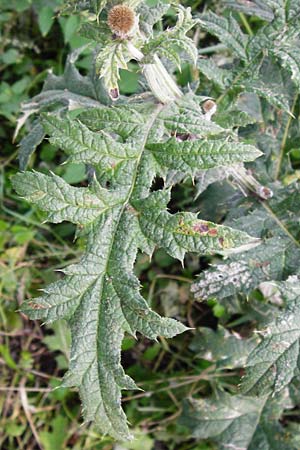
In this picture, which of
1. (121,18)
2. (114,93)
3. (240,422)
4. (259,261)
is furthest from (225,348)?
(121,18)

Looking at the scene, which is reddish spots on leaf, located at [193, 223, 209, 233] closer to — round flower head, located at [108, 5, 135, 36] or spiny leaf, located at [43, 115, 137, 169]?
spiny leaf, located at [43, 115, 137, 169]

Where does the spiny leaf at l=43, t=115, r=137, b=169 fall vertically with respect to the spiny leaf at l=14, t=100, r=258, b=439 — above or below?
above

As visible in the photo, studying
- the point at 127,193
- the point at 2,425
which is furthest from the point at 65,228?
the point at 127,193

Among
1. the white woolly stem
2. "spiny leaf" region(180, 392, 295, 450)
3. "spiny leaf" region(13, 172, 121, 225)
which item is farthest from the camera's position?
"spiny leaf" region(180, 392, 295, 450)

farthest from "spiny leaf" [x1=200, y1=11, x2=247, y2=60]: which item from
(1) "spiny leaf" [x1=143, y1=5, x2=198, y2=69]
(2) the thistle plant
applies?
(1) "spiny leaf" [x1=143, y1=5, x2=198, y2=69]

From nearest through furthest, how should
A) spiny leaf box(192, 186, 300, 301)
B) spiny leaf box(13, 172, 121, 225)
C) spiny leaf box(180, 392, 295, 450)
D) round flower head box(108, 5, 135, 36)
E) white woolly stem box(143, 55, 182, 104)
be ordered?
round flower head box(108, 5, 135, 36)
spiny leaf box(13, 172, 121, 225)
white woolly stem box(143, 55, 182, 104)
spiny leaf box(192, 186, 300, 301)
spiny leaf box(180, 392, 295, 450)

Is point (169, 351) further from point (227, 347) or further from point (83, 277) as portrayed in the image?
point (83, 277)

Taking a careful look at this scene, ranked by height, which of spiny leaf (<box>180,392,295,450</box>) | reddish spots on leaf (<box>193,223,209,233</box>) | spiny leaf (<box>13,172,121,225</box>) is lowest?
spiny leaf (<box>180,392,295,450</box>)

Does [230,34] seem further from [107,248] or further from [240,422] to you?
[240,422]

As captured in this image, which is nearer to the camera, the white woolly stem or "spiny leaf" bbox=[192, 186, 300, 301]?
the white woolly stem
